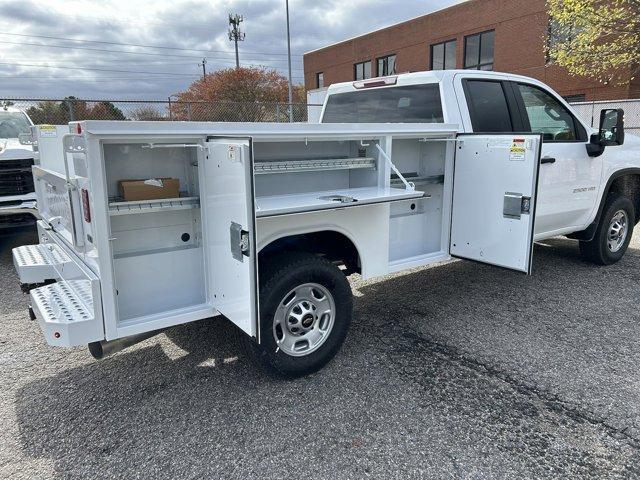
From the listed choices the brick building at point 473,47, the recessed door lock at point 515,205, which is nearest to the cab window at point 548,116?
the recessed door lock at point 515,205

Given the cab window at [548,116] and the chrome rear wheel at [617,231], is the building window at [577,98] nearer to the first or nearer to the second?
the chrome rear wheel at [617,231]

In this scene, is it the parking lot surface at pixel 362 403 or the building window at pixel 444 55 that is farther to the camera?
the building window at pixel 444 55

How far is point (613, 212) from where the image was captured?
6074mm

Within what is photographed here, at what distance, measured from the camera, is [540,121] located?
5.38 meters

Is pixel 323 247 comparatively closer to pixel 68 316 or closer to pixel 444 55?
pixel 68 316

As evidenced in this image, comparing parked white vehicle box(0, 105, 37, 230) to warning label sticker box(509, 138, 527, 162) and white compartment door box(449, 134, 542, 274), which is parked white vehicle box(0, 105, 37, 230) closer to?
white compartment door box(449, 134, 542, 274)

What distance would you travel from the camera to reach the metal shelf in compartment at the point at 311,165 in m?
3.46

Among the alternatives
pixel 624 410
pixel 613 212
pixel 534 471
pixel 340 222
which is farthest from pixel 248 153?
pixel 613 212

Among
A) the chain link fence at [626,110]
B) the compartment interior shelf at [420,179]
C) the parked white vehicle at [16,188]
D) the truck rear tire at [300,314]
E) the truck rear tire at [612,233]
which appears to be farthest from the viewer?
the chain link fence at [626,110]

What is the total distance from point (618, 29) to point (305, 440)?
12.7m

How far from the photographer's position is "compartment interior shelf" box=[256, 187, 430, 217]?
316 centimetres

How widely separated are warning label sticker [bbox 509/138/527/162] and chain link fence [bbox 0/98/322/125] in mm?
9234

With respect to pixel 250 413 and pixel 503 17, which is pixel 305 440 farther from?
pixel 503 17

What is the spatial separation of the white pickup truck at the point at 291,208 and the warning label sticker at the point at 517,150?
11mm
